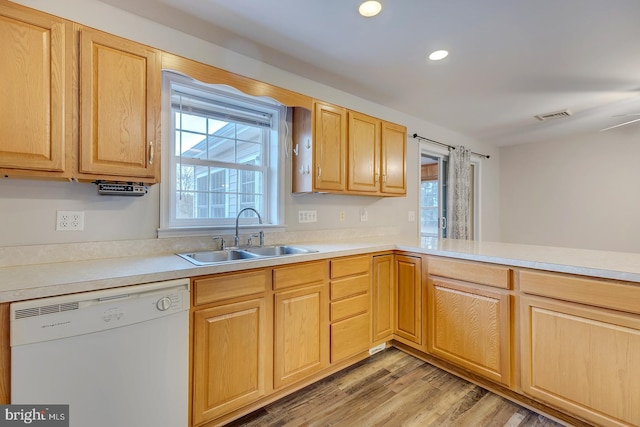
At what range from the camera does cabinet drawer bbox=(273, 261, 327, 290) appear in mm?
1769

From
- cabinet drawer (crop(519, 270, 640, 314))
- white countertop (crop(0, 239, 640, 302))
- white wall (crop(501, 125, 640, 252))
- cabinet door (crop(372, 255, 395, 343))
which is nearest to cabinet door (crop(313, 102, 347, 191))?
white countertop (crop(0, 239, 640, 302))

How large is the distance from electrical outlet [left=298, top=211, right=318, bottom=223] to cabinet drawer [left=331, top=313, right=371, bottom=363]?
0.95 metres

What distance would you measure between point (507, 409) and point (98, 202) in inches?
111

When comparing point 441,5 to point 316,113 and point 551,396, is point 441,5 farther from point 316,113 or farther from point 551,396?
point 551,396

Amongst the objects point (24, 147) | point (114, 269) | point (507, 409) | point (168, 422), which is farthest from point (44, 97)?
point (507, 409)

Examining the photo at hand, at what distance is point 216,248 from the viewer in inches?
82.5

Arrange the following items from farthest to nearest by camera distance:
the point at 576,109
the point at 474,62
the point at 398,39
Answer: the point at 576,109, the point at 474,62, the point at 398,39

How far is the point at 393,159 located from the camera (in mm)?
2945

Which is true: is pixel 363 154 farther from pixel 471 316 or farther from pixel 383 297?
pixel 471 316

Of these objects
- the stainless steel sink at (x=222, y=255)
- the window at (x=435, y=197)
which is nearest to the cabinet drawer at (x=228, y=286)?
the stainless steel sink at (x=222, y=255)

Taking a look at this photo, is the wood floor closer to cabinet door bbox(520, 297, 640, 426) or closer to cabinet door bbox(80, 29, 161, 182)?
cabinet door bbox(520, 297, 640, 426)

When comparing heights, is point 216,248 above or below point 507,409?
above

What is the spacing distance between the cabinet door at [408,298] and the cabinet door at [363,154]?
2.46 feet

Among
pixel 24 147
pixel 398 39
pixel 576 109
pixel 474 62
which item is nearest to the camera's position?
pixel 24 147
